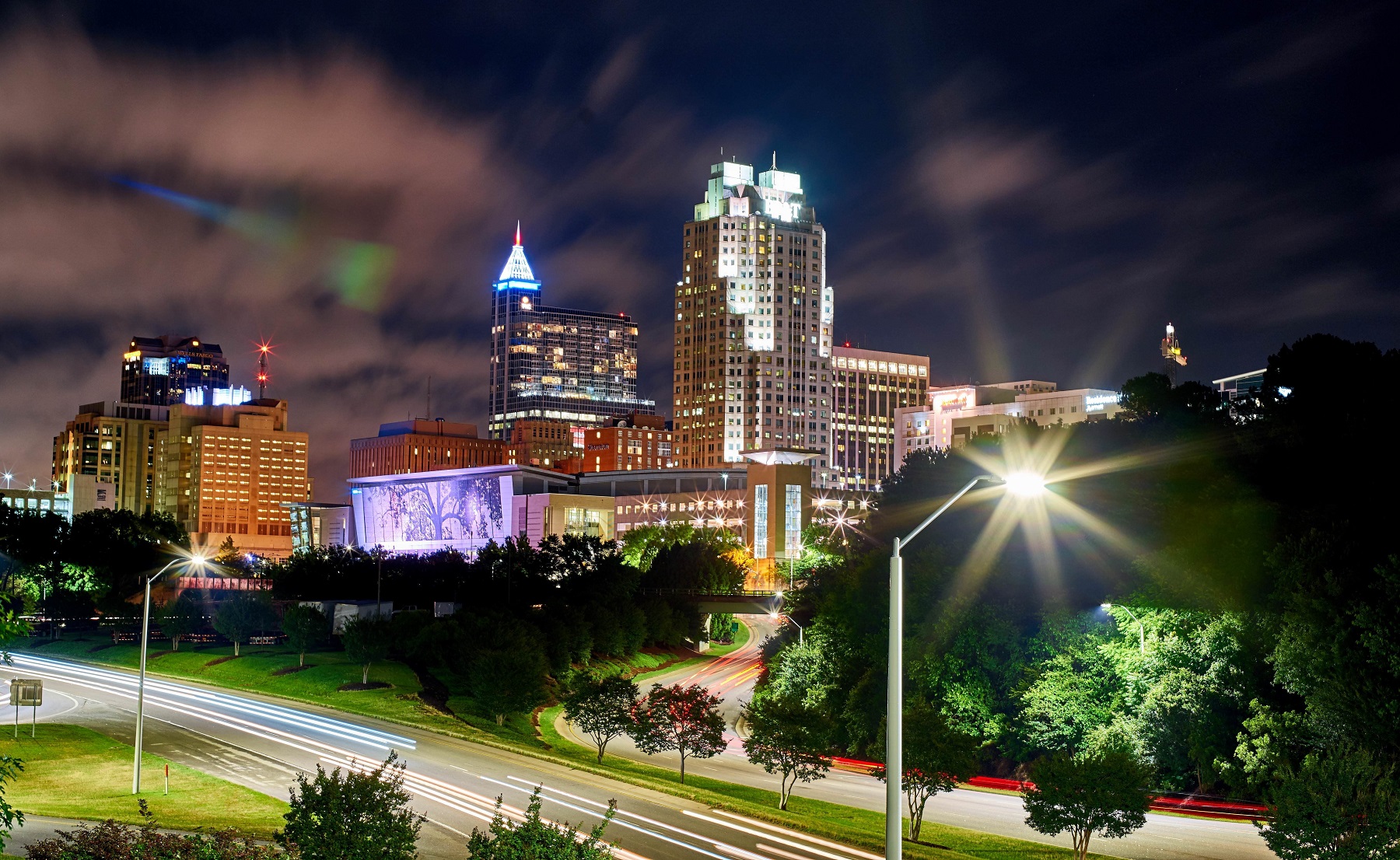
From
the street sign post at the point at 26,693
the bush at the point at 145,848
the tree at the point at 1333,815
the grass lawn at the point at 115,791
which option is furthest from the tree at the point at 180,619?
the tree at the point at 1333,815

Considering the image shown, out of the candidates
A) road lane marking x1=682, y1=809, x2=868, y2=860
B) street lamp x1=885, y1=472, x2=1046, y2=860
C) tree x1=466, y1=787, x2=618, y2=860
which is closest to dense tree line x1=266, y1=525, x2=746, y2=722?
road lane marking x1=682, y1=809, x2=868, y2=860

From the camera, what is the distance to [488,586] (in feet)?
399

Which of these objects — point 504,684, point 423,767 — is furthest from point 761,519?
point 423,767

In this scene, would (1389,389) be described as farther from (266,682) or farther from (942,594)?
(266,682)

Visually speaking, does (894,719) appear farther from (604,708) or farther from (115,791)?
(604,708)

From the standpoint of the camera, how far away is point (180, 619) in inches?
3912

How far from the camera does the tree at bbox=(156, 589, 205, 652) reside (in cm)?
9869

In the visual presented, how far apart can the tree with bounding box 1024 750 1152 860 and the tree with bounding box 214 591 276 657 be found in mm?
69882

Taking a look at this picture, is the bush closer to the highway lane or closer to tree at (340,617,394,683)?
the highway lane

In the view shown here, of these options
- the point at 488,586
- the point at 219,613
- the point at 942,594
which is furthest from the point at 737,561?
the point at 942,594

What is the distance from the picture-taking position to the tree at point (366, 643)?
275ft

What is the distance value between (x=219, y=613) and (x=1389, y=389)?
82.2 metres

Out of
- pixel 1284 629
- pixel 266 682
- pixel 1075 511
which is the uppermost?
pixel 1075 511

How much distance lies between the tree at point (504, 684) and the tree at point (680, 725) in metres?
11.5
